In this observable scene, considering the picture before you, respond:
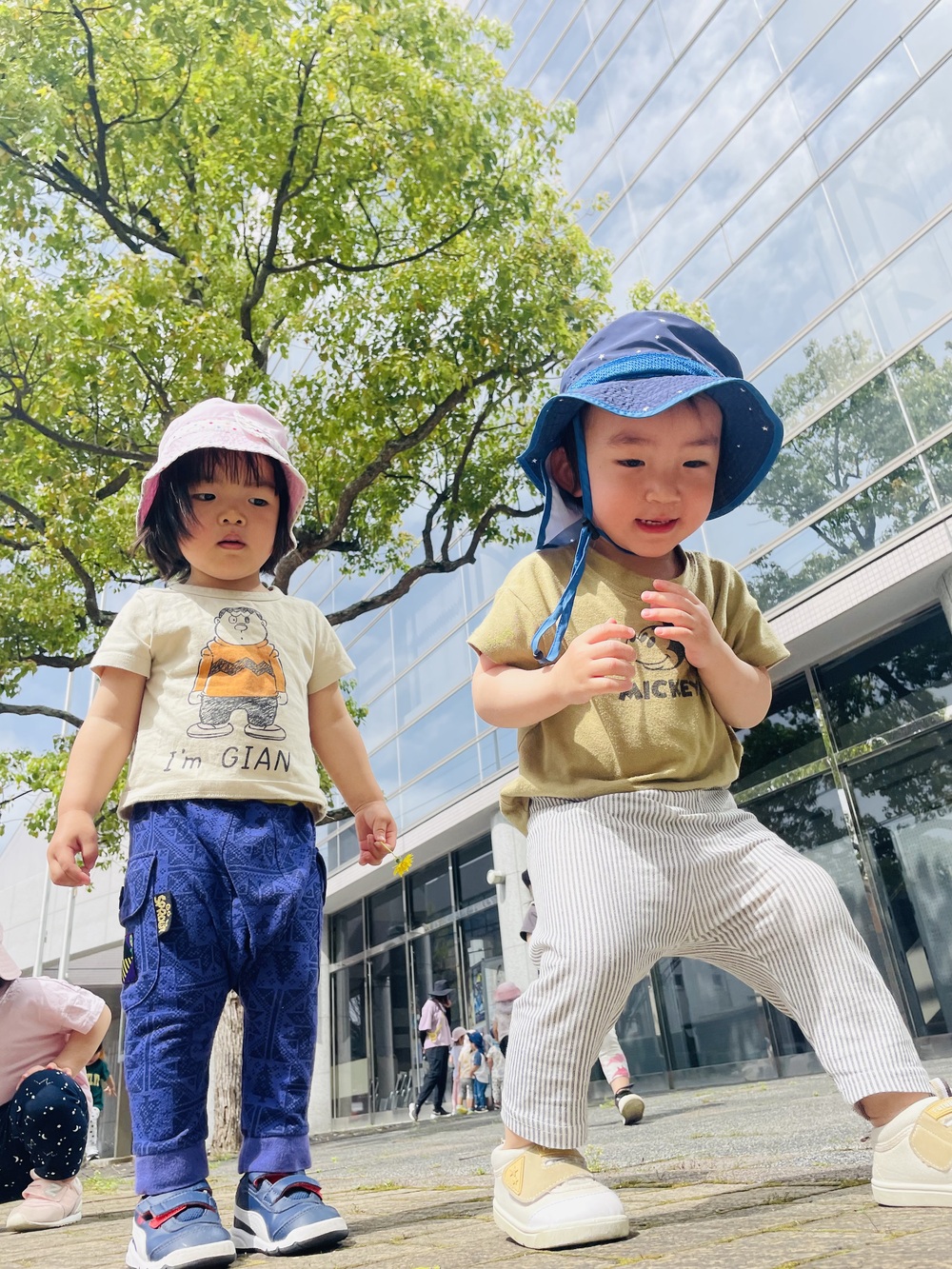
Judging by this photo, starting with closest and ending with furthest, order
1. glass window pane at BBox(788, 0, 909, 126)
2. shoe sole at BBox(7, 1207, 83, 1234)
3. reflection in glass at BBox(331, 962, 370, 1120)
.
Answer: shoe sole at BBox(7, 1207, 83, 1234), glass window pane at BBox(788, 0, 909, 126), reflection in glass at BBox(331, 962, 370, 1120)

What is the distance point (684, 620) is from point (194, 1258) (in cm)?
135

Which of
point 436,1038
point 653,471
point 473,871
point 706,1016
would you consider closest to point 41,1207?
point 653,471

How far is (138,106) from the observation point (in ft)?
26.0

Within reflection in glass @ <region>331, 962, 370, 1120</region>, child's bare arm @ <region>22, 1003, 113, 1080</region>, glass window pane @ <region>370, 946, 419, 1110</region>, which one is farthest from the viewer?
reflection in glass @ <region>331, 962, 370, 1120</region>

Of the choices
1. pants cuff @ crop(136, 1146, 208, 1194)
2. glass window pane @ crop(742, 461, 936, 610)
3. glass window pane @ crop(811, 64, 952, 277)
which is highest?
glass window pane @ crop(811, 64, 952, 277)

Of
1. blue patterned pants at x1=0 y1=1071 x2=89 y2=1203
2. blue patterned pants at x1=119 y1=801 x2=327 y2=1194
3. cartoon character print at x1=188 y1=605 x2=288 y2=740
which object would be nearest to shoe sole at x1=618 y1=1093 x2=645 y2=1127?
blue patterned pants at x1=0 y1=1071 x2=89 y2=1203

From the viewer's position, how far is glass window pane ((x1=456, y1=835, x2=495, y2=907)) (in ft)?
49.1

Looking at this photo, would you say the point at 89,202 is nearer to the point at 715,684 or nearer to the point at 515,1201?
the point at 715,684

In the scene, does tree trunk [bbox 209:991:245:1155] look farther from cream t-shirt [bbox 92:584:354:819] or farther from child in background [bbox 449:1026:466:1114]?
cream t-shirt [bbox 92:584:354:819]

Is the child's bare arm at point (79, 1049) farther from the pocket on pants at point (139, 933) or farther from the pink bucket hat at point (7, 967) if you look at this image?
the pocket on pants at point (139, 933)

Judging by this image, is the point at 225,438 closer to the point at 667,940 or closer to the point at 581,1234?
the point at 667,940

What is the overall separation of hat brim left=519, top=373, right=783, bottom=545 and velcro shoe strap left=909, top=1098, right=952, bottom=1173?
1.15 metres

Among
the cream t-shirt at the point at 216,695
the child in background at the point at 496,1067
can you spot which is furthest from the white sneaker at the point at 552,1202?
the child in background at the point at 496,1067

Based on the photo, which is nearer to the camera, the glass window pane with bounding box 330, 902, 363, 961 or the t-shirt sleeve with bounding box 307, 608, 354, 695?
the t-shirt sleeve with bounding box 307, 608, 354, 695
